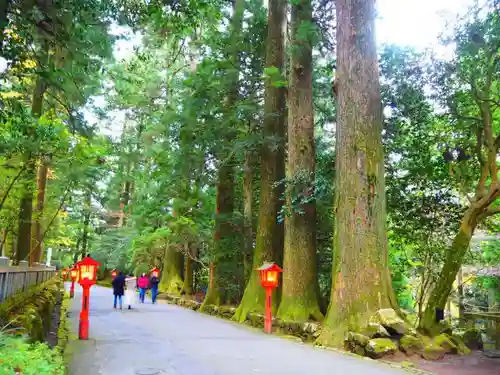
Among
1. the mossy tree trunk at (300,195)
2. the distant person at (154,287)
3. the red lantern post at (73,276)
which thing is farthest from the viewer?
the distant person at (154,287)

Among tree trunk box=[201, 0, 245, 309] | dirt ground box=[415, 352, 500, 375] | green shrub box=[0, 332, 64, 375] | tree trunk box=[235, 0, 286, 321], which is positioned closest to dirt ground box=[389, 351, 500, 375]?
dirt ground box=[415, 352, 500, 375]

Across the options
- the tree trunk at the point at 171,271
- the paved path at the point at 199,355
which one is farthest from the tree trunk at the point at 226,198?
the tree trunk at the point at 171,271

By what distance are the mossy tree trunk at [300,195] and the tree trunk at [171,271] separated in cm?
1683

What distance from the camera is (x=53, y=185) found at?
23422 mm

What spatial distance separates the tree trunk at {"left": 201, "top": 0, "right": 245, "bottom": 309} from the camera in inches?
699

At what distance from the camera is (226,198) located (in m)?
20.6

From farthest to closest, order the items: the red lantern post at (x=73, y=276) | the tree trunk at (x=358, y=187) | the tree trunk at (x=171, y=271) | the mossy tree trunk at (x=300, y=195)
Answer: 1. the tree trunk at (x=171, y=271)
2. the red lantern post at (x=73, y=276)
3. the mossy tree trunk at (x=300, y=195)
4. the tree trunk at (x=358, y=187)

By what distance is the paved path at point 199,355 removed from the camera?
7723mm

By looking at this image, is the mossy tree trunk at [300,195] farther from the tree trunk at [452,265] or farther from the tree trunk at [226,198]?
the tree trunk at [226,198]

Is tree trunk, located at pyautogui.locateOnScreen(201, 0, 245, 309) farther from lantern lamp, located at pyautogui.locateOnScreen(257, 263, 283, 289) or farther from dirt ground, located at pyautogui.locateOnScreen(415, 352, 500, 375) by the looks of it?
dirt ground, located at pyautogui.locateOnScreen(415, 352, 500, 375)

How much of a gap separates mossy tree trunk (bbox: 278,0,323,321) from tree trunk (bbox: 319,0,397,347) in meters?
1.80

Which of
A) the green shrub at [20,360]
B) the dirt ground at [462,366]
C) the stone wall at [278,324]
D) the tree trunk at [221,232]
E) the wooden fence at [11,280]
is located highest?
the tree trunk at [221,232]

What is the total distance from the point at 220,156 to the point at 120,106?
71.9ft

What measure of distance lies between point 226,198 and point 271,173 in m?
4.28
